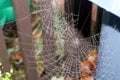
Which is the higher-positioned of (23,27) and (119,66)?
(23,27)

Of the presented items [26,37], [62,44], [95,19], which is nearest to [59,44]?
[62,44]

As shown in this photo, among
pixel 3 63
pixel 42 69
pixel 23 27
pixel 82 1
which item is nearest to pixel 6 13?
pixel 23 27

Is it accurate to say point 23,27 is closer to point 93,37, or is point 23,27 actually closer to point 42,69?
point 42,69

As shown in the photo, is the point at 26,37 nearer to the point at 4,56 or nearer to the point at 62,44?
the point at 4,56

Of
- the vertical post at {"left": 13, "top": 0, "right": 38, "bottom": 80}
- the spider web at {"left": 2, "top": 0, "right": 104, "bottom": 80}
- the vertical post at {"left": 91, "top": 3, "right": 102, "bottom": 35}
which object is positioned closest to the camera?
the vertical post at {"left": 13, "top": 0, "right": 38, "bottom": 80}

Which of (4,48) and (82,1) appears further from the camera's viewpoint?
(82,1)

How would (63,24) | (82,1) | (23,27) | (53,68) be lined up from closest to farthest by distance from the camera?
1. (23,27)
2. (63,24)
3. (53,68)
4. (82,1)

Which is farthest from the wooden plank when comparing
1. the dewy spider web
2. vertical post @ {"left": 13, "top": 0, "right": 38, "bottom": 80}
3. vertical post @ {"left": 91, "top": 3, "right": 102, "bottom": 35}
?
vertical post @ {"left": 91, "top": 3, "right": 102, "bottom": 35}

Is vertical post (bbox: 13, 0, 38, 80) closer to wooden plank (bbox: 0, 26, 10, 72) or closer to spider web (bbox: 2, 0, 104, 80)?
spider web (bbox: 2, 0, 104, 80)

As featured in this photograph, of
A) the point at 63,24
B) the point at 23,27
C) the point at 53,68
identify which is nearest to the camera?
the point at 23,27
